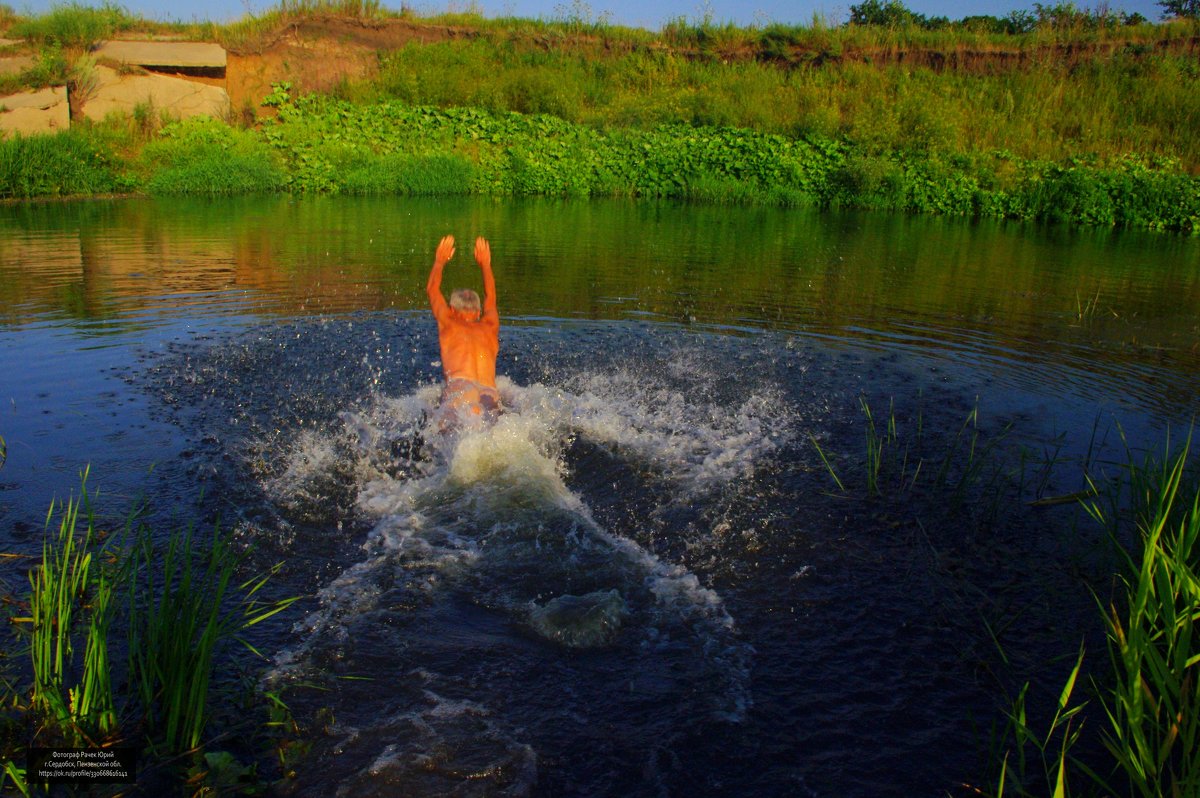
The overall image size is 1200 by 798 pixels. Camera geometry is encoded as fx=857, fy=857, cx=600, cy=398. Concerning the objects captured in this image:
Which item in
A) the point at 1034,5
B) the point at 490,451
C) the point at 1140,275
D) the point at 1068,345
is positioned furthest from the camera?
the point at 1034,5

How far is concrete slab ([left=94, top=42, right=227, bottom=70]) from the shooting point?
28953 mm

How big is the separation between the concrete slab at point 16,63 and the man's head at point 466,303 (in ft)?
90.4

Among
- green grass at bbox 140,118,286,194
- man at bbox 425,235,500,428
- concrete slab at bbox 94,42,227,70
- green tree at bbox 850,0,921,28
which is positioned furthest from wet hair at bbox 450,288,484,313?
green tree at bbox 850,0,921,28

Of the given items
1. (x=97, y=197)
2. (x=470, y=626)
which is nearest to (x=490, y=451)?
(x=470, y=626)

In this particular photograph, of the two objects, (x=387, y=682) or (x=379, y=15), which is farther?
(x=379, y=15)

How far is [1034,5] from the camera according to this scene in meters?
38.1

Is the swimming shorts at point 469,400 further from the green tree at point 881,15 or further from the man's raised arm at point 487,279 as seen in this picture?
the green tree at point 881,15

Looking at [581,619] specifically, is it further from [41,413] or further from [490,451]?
[41,413]

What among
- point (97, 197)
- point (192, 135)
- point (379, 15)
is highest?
point (379, 15)

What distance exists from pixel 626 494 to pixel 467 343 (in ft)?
6.54

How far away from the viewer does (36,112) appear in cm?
2597

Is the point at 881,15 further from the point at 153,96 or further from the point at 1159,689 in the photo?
the point at 1159,689

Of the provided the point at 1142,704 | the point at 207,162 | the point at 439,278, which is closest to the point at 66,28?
the point at 207,162

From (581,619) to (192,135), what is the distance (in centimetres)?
2769
